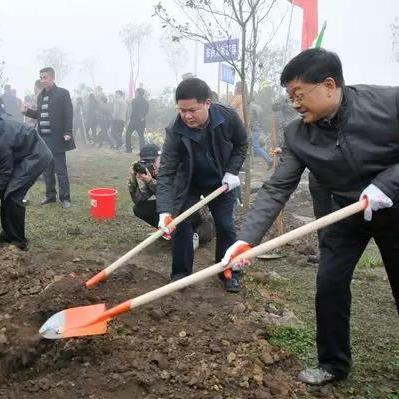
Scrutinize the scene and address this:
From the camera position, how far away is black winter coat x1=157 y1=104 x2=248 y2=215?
3777 mm

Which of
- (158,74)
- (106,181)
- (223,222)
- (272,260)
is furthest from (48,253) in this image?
(158,74)

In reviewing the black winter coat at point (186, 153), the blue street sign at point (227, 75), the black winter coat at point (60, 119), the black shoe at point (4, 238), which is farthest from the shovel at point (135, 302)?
the blue street sign at point (227, 75)

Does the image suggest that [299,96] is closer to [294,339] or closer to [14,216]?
[294,339]

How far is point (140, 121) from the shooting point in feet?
46.3

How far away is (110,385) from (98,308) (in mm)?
495

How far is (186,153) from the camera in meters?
3.88

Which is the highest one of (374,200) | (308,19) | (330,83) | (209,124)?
(308,19)

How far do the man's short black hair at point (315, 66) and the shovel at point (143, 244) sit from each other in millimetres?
1541

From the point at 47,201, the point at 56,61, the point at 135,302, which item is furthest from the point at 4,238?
the point at 56,61

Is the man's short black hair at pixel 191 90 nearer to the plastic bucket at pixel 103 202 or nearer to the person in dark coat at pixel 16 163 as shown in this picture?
the person in dark coat at pixel 16 163

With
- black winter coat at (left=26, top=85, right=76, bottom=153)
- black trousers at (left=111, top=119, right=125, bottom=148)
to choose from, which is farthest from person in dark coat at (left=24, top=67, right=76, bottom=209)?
black trousers at (left=111, top=119, right=125, bottom=148)

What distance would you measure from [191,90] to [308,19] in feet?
13.9

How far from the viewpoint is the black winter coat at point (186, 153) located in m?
3.78

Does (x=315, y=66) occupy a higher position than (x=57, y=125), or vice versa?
(x=315, y=66)
